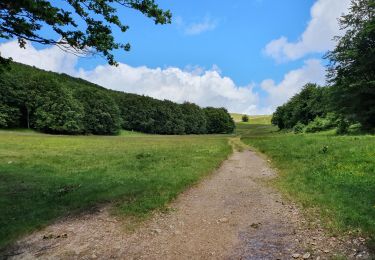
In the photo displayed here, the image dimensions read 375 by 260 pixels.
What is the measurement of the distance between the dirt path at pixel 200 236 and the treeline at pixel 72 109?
3067 inches

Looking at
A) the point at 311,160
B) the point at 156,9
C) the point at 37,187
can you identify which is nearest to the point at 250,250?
the point at 156,9

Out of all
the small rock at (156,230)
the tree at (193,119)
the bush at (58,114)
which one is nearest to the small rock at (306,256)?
the small rock at (156,230)

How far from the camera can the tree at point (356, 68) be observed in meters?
47.9

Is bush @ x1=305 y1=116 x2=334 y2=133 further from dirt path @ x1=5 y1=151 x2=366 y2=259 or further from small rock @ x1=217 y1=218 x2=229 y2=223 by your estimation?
small rock @ x1=217 y1=218 x2=229 y2=223

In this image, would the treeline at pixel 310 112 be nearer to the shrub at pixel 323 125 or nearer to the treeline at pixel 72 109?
the shrub at pixel 323 125

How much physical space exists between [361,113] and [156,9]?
43710 millimetres

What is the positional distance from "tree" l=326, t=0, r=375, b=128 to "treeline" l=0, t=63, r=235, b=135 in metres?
64.7

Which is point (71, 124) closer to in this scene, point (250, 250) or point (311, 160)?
point (311, 160)

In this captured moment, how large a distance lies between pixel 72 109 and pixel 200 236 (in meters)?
Result: 99.6

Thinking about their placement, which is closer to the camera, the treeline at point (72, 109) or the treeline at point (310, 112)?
the treeline at point (310, 112)

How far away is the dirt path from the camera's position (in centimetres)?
940

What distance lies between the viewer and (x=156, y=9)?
13.1 meters

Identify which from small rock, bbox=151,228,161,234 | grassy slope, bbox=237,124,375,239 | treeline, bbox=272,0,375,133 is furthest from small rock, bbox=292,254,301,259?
treeline, bbox=272,0,375,133

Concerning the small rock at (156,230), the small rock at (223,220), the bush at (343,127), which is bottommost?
the small rock at (156,230)
